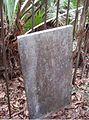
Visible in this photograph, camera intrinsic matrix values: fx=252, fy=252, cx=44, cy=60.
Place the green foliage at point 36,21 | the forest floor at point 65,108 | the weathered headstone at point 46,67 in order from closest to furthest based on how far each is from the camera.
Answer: the weathered headstone at point 46,67 < the forest floor at point 65,108 < the green foliage at point 36,21

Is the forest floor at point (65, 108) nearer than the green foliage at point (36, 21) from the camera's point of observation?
Yes

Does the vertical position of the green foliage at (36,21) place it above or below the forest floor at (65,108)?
above

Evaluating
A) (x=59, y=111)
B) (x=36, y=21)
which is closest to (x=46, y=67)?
(x=59, y=111)

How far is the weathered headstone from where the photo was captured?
1430 mm

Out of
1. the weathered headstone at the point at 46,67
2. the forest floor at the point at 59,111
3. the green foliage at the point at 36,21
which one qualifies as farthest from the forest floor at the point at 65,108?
the green foliage at the point at 36,21

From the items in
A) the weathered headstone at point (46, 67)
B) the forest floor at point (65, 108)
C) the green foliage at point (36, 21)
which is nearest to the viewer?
the weathered headstone at point (46, 67)

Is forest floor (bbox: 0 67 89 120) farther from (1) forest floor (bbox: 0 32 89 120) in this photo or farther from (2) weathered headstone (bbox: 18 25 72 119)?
(2) weathered headstone (bbox: 18 25 72 119)

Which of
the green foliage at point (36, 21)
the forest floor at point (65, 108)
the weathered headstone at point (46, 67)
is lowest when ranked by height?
the forest floor at point (65, 108)

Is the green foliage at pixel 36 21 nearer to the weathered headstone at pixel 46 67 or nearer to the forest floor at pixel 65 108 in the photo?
the forest floor at pixel 65 108

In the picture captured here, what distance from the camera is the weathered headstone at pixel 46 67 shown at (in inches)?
56.3

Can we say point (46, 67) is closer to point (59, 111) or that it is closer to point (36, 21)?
point (59, 111)

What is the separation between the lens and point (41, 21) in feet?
7.43

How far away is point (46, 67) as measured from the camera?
155 centimetres

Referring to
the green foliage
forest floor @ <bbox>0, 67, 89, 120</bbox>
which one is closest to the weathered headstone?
forest floor @ <bbox>0, 67, 89, 120</bbox>
